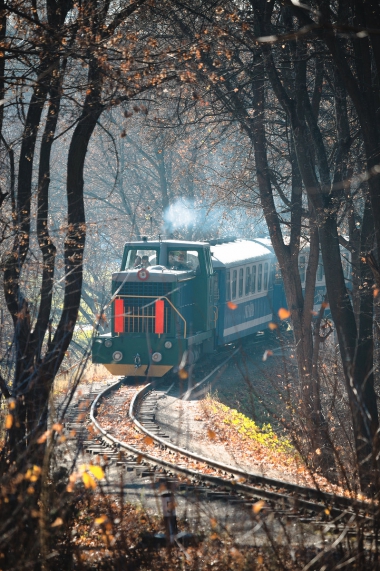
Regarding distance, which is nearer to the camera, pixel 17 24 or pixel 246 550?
pixel 246 550

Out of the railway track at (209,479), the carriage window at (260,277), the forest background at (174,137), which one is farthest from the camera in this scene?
the carriage window at (260,277)

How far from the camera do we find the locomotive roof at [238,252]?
67.0 ft

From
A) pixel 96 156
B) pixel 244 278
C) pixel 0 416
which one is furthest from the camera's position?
pixel 96 156

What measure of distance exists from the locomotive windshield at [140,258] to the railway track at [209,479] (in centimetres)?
521

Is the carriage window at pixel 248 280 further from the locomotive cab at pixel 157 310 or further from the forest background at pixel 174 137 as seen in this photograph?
the forest background at pixel 174 137

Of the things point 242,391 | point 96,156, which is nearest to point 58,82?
point 242,391

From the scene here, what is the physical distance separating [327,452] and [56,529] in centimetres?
654

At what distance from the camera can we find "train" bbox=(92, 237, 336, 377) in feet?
57.9

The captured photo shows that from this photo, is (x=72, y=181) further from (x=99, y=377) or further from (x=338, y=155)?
(x=99, y=377)

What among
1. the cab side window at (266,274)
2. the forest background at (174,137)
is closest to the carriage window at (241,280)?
the cab side window at (266,274)

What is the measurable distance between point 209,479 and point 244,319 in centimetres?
1342

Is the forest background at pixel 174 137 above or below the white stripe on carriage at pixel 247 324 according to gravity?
above

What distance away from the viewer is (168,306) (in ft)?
58.6

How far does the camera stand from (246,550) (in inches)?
217
